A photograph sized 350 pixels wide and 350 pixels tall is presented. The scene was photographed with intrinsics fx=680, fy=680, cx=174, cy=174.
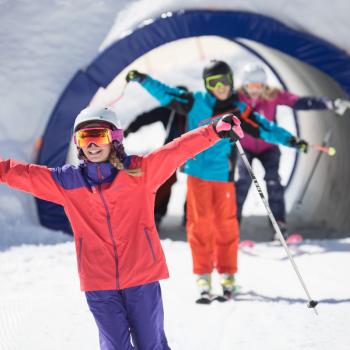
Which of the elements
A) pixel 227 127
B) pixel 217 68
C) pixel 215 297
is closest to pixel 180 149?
pixel 227 127

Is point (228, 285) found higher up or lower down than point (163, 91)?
lower down

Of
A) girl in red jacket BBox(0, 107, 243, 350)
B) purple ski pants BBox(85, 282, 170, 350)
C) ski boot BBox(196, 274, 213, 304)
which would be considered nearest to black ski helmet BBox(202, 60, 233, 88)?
ski boot BBox(196, 274, 213, 304)

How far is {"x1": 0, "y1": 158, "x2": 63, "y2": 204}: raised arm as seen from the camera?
2.97 m

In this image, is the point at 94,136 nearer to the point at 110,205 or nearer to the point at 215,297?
the point at 110,205

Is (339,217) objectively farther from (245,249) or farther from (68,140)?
(68,140)

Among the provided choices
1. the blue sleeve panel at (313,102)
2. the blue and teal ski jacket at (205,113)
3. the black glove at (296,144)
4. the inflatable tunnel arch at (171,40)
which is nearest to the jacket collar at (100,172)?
the blue and teal ski jacket at (205,113)

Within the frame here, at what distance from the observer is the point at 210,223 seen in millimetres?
4820

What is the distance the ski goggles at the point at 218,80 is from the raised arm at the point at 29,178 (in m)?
1.93

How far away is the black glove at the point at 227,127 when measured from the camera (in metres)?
3.02

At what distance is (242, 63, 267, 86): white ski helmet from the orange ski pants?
5.88ft

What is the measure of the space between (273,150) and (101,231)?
4406 millimetres

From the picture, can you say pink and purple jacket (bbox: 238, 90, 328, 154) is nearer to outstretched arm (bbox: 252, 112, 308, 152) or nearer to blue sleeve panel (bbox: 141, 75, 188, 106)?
outstretched arm (bbox: 252, 112, 308, 152)

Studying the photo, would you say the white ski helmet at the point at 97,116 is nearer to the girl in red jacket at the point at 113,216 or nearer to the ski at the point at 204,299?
the girl in red jacket at the point at 113,216

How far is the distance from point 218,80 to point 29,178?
203cm
